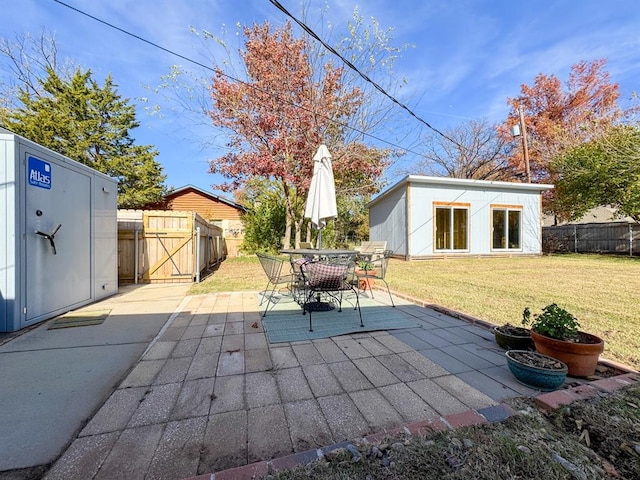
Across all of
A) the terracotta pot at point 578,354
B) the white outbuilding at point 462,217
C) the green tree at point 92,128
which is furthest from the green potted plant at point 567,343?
the green tree at point 92,128

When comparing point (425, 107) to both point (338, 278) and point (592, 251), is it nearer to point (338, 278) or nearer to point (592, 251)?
point (338, 278)

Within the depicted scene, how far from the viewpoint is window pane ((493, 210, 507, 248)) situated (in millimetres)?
12211

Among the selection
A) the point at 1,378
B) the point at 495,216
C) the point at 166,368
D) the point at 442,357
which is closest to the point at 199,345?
the point at 166,368

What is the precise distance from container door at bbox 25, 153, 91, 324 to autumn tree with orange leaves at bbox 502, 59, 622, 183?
20085 millimetres

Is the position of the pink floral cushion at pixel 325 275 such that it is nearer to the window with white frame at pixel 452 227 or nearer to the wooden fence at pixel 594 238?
the window with white frame at pixel 452 227

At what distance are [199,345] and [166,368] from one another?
1.63 ft

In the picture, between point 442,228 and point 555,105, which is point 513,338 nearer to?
point 442,228

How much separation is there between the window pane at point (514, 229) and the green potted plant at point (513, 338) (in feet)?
37.7

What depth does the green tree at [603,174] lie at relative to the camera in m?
11.5

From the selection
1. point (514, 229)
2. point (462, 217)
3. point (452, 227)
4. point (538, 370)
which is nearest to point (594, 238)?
point (514, 229)

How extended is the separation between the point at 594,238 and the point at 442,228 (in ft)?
32.6

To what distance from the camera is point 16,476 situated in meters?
1.31

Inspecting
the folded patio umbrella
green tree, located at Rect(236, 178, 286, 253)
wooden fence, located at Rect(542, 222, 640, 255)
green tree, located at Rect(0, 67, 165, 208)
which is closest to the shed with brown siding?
green tree, located at Rect(0, 67, 165, 208)

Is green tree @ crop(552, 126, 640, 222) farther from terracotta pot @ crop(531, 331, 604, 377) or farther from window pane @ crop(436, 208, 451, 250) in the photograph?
terracotta pot @ crop(531, 331, 604, 377)
